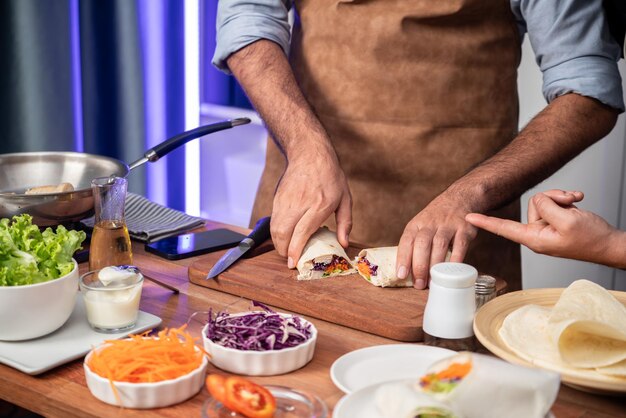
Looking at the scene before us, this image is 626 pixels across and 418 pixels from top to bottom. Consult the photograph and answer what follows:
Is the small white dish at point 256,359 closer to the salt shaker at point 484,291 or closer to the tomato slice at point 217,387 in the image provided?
the tomato slice at point 217,387

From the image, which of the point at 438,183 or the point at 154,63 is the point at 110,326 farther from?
the point at 154,63

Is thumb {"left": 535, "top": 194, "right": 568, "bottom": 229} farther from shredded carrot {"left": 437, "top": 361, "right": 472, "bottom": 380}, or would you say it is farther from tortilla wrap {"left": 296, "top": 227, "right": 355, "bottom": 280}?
shredded carrot {"left": 437, "top": 361, "right": 472, "bottom": 380}

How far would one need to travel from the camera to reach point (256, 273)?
5.63 feet

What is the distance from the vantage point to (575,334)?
4.01 feet

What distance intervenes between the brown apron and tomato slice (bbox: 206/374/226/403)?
3.64ft


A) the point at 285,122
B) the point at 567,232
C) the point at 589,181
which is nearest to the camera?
the point at 567,232

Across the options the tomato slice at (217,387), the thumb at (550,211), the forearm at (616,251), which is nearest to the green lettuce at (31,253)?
the tomato slice at (217,387)

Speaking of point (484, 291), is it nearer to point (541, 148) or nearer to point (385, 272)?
point (385, 272)

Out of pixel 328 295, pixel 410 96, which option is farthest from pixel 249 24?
pixel 328 295

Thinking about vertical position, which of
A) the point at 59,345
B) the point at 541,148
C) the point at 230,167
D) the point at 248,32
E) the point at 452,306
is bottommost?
the point at 230,167

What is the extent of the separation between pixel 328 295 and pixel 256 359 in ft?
1.01

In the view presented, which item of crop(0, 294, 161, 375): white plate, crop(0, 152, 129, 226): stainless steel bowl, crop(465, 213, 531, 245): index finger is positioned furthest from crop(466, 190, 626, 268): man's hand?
crop(0, 152, 129, 226): stainless steel bowl

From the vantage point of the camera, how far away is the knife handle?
188 centimetres

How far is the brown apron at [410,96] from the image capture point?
2201mm
